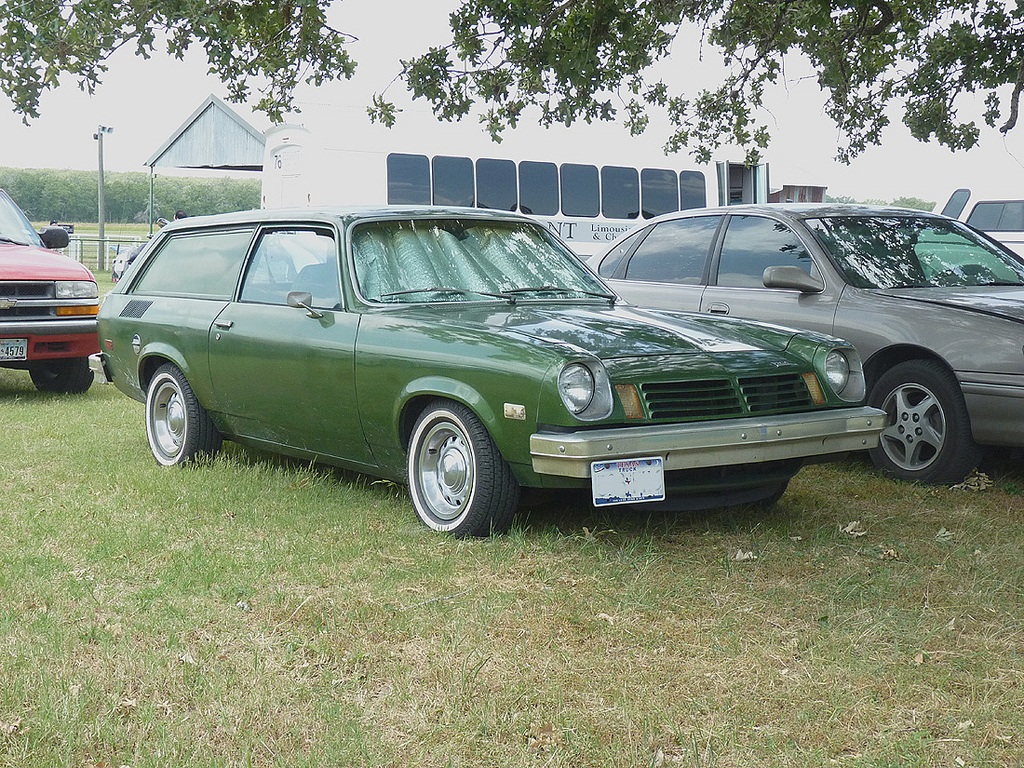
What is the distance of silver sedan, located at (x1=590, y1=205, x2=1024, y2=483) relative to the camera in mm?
6062

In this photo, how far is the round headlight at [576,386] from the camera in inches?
181

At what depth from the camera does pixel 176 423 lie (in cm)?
685

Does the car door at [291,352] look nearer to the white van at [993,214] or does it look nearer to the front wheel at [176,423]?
the front wheel at [176,423]

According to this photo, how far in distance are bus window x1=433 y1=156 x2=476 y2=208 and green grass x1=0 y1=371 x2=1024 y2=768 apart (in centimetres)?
1363

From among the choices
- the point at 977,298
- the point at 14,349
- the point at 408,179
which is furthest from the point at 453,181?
the point at 977,298

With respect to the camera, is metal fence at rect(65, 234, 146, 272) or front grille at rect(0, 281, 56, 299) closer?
front grille at rect(0, 281, 56, 299)

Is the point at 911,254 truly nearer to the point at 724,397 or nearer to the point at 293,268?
the point at 724,397

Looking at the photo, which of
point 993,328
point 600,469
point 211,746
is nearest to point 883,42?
point 993,328

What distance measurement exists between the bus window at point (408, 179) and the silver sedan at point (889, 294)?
11063 mm

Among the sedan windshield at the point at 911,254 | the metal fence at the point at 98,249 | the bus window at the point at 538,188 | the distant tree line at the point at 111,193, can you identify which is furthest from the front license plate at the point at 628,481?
the distant tree line at the point at 111,193

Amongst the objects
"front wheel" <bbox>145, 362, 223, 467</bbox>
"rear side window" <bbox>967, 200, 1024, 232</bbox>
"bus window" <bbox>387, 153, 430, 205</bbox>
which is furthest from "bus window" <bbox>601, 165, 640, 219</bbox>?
"front wheel" <bbox>145, 362, 223, 467</bbox>

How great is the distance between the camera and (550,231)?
6.54 meters

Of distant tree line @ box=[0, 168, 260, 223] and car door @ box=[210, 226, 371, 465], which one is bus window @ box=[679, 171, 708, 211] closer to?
car door @ box=[210, 226, 371, 465]

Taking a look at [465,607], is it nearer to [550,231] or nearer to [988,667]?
[988,667]
